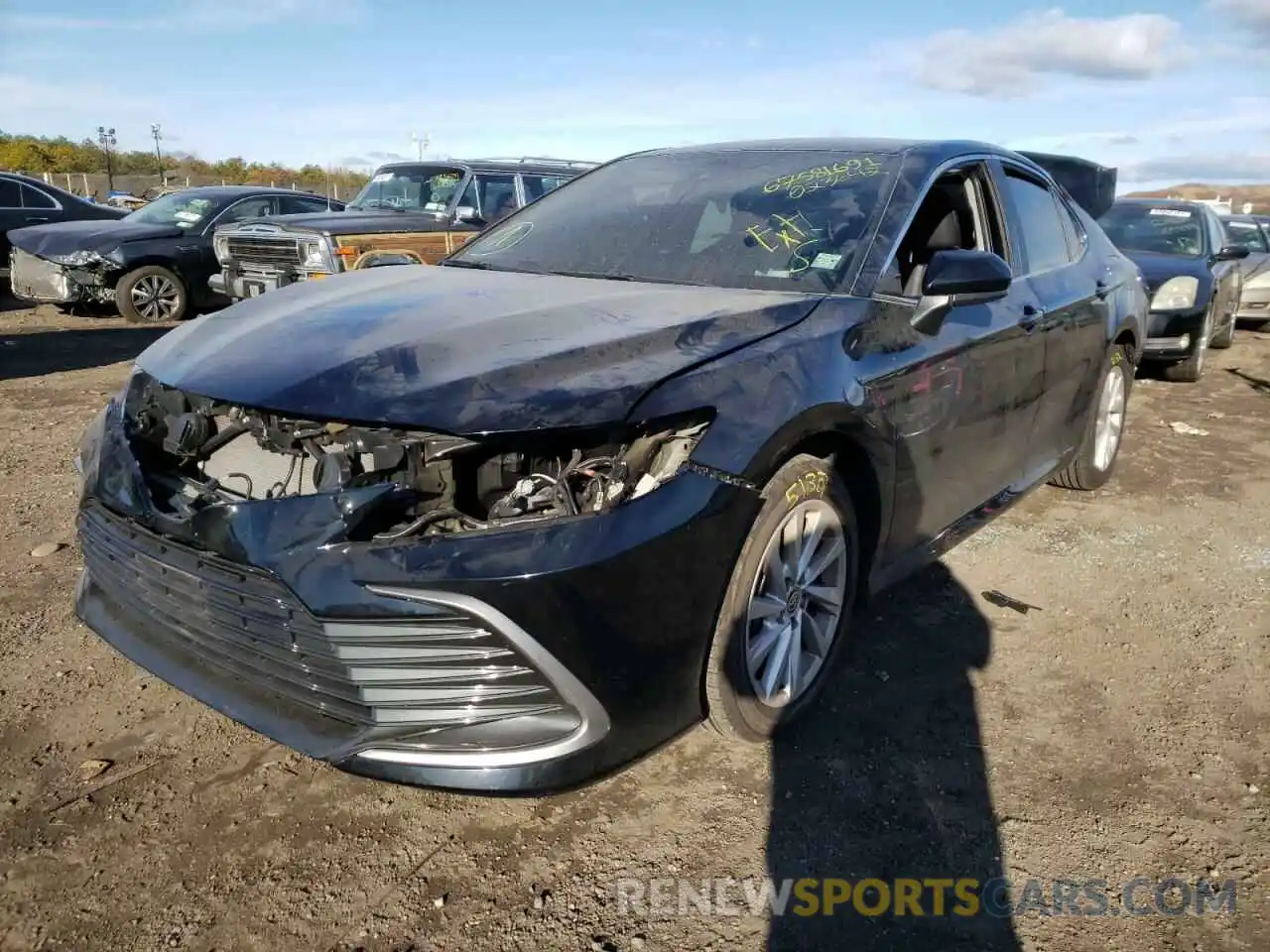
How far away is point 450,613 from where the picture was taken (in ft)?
6.33

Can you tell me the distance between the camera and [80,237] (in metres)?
9.97

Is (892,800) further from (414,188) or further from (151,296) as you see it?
(151,296)

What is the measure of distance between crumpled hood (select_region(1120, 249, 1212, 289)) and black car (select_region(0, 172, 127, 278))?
39.1 ft

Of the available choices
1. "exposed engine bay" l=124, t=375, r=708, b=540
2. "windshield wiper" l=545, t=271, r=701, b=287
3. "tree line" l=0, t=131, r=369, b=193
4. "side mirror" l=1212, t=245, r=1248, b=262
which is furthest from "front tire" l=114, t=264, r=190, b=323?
"tree line" l=0, t=131, r=369, b=193

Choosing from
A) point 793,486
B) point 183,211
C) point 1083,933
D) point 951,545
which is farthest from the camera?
point 183,211

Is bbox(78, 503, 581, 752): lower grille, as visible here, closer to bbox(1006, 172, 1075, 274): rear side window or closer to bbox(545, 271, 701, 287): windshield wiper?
bbox(545, 271, 701, 287): windshield wiper

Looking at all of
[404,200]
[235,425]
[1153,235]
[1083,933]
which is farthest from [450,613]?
[1153,235]

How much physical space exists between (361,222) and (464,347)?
6671mm

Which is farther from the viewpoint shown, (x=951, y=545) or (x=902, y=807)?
(x=951, y=545)

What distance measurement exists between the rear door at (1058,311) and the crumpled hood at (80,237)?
9.33 meters

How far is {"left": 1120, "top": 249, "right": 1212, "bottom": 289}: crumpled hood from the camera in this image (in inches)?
320

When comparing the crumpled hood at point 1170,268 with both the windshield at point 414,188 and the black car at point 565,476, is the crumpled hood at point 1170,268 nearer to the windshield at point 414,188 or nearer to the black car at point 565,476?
the black car at point 565,476

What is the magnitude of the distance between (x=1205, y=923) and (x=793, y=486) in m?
1.36

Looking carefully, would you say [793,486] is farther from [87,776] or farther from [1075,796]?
[87,776]
